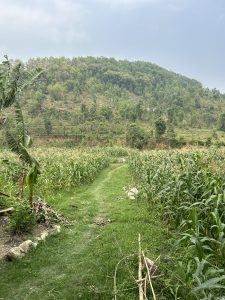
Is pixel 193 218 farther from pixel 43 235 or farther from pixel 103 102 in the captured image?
pixel 103 102

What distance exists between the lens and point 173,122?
3137 inches

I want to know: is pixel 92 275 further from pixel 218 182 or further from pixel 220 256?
pixel 218 182

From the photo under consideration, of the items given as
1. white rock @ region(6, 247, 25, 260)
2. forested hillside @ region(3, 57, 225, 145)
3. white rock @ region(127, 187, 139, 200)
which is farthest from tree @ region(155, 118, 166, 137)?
white rock @ region(6, 247, 25, 260)

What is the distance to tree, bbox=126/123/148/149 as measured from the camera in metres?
57.0

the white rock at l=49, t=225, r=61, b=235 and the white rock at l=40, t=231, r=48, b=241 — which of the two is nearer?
the white rock at l=40, t=231, r=48, b=241

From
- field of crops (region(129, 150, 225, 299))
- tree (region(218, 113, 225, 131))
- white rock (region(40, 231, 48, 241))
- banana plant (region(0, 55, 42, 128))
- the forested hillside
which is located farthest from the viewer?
the forested hillside

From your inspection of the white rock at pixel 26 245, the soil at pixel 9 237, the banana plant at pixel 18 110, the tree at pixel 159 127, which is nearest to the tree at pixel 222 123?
the tree at pixel 159 127

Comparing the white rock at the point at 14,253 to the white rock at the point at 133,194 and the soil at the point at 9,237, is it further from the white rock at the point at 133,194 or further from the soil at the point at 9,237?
the white rock at the point at 133,194

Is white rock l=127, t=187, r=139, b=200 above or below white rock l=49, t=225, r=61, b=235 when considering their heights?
below

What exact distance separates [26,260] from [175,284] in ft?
11.8

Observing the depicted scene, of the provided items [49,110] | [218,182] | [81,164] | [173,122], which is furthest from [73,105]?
[218,182]

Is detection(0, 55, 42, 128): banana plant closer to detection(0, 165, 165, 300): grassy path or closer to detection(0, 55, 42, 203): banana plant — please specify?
detection(0, 55, 42, 203): banana plant

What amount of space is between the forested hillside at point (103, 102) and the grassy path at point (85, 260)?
2797 cm

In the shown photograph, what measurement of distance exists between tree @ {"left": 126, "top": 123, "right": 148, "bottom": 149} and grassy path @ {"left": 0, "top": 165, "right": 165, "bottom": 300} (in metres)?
43.6
